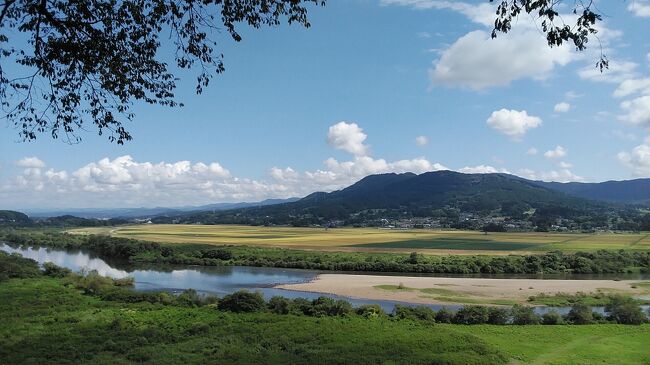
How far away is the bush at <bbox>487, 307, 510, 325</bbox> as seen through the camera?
30705mm

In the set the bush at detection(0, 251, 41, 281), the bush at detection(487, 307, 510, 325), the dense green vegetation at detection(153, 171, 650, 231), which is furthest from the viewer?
the dense green vegetation at detection(153, 171, 650, 231)

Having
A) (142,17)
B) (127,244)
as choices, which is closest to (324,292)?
(142,17)

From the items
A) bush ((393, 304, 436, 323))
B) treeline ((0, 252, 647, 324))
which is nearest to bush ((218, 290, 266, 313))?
treeline ((0, 252, 647, 324))

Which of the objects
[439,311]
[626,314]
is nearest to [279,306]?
[439,311]

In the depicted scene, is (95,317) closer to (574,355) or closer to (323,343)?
(323,343)

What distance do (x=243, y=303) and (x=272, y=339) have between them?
782cm

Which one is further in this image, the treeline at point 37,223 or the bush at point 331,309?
the treeline at point 37,223

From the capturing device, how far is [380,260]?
64.0 meters

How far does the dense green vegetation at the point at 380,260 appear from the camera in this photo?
5969 cm

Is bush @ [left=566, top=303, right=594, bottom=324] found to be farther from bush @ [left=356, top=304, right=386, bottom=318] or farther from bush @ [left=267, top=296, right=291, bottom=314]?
bush @ [left=267, top=296, right=291, bottom=314]

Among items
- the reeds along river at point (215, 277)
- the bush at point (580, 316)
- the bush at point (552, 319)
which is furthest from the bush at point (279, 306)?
the bush at point (580, 316)

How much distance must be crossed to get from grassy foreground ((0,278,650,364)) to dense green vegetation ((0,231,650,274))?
1221 inches

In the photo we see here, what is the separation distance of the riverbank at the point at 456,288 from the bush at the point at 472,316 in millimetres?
8164

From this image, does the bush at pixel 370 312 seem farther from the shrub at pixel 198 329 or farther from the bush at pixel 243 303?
the shrub at pixel 198 329
